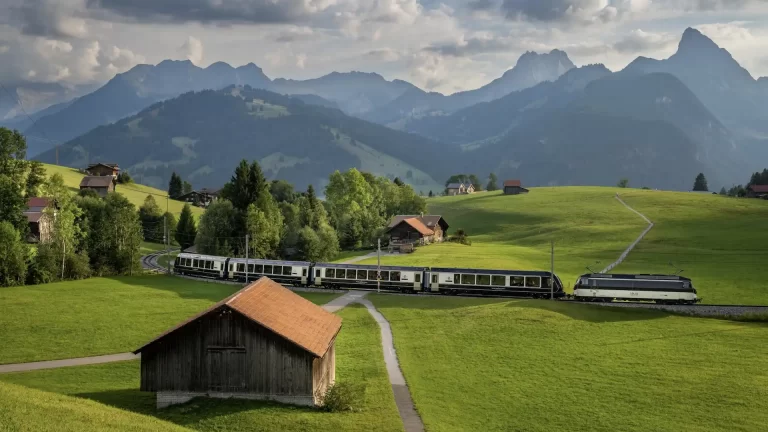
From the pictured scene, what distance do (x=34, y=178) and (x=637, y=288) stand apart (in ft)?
236

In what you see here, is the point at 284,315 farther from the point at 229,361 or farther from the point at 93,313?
the point at 93,313

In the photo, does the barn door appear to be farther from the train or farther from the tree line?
the tree line

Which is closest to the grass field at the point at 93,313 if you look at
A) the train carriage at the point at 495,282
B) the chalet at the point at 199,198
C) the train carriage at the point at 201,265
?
the train carriage at the point at 201,265

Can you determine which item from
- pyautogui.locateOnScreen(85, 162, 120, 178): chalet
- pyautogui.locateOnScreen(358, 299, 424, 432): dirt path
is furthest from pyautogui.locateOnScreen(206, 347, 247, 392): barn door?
pyautogui.locateOnScreen(85, 162, 120, 178): chalet

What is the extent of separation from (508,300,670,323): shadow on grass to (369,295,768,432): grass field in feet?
0.34

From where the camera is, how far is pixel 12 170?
76.4 metres

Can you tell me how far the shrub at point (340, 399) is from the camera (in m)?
30.3

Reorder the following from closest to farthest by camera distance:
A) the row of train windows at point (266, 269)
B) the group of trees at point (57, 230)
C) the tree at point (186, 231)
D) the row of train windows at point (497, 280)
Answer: the row of train windows at point (497, 280), the group of trees at point (57, 230), the row of train windows at point (266, 269), the tree at point (186, 231)

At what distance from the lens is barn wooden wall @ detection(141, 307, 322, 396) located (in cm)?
3044

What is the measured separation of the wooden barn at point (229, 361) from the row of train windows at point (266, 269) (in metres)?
40.6

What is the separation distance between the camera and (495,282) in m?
62.8

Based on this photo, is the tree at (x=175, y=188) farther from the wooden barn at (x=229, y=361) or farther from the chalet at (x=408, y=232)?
the wooden barn at (x=229, y=361)

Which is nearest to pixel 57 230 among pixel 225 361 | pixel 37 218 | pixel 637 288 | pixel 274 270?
pixel 37 218

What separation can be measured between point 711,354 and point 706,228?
8300cm
